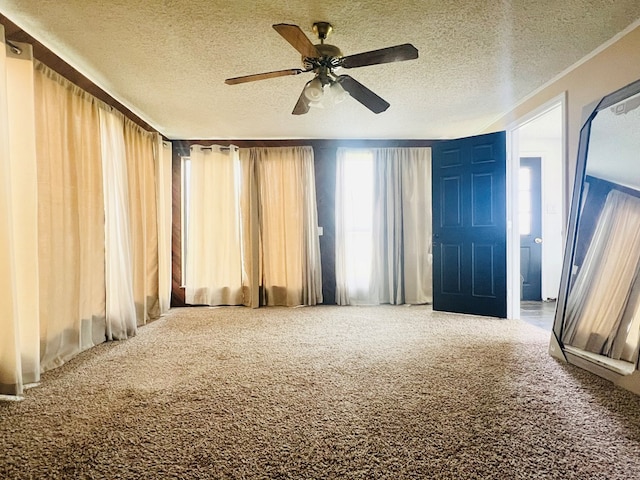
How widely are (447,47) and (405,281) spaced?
9.81 feet

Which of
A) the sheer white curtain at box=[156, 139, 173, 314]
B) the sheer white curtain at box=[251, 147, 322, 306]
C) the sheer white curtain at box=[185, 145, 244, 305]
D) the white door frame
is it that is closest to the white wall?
the white door frame

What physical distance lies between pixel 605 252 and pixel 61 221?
3.76m

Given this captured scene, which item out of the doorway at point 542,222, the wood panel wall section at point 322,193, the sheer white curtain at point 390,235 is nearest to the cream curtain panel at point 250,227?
the wood panel wall section at point 322,193

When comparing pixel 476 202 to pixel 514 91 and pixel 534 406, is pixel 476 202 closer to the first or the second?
pixel 514 91

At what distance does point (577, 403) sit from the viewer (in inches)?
74.9

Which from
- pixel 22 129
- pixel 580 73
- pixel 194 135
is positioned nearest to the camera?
pixel 22 129

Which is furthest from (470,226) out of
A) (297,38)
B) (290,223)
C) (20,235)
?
(20,235)

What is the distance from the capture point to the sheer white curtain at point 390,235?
4.71 metres

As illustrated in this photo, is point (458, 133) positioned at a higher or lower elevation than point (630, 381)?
higher

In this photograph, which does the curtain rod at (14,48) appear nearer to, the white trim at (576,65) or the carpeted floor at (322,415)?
the carpeted floor at (322,415)

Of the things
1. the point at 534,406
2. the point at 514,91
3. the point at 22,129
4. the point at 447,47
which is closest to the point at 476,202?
the point at 514,91

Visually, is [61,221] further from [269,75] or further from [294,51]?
[294,51]

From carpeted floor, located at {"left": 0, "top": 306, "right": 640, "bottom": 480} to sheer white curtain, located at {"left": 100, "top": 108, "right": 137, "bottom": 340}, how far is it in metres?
0.30

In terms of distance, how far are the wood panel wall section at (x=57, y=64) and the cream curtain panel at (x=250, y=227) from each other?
145 cm
